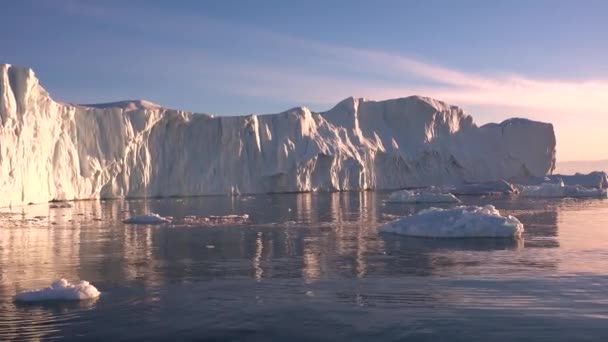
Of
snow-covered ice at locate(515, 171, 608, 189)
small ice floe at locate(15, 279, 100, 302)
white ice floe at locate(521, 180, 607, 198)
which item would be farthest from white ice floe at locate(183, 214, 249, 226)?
snow-covered ice at locate(515, 171, 608, 189)

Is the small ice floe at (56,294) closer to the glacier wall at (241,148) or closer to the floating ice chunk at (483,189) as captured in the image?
the glacier wall at (241,148)

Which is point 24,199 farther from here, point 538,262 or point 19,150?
point 538,262

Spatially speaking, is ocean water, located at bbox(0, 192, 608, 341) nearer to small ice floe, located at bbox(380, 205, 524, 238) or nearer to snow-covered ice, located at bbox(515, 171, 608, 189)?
small ice floe, located at bbox(380, 205, 524, 238)

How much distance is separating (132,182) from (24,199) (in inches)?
357

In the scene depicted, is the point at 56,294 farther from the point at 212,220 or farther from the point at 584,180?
the point at 584,180

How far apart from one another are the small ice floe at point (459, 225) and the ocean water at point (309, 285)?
0.54 m

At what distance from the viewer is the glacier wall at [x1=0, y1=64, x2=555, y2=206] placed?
87.2 feet

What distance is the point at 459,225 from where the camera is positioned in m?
14.2

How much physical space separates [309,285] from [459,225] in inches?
267

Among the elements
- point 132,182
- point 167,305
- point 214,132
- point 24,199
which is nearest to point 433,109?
point 214,132

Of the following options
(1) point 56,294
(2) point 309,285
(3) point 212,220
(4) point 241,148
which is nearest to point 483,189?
(4) point 241,148

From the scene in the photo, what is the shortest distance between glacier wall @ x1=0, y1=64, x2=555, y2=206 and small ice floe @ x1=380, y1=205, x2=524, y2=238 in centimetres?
1598

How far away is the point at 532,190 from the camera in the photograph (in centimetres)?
3506

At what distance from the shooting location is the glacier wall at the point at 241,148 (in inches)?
1047
